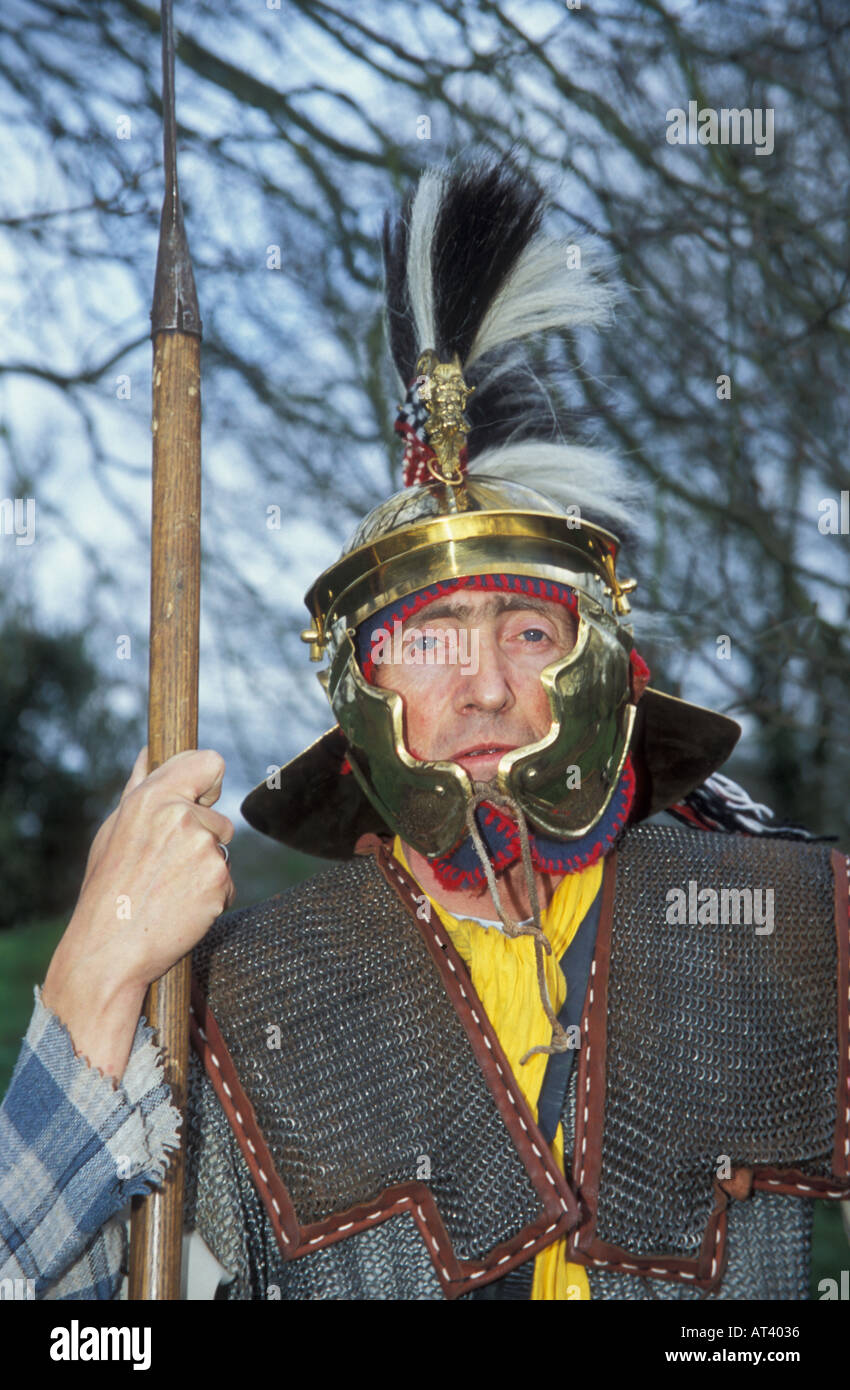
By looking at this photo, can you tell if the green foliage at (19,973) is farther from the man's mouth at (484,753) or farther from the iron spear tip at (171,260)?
A: the iron spear tip at (171,260)

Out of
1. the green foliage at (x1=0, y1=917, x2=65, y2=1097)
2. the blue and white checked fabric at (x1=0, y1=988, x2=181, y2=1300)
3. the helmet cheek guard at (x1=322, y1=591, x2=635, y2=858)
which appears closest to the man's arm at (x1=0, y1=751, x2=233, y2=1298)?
the blue and white checked fabric at (x1=0, y1=988, x2=181, y2=1300)

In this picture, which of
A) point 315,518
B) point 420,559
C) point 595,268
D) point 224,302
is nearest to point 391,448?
point 315,518

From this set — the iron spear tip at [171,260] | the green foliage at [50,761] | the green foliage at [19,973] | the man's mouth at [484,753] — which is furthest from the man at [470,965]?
the green foliage at [50,761]

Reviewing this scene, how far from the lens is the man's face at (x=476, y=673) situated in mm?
2535

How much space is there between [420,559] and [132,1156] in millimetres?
1187

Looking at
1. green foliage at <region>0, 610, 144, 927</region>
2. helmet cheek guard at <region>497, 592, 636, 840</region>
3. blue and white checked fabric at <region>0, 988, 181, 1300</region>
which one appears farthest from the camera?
green foliage at <region>0, 610, 144, 927</region>

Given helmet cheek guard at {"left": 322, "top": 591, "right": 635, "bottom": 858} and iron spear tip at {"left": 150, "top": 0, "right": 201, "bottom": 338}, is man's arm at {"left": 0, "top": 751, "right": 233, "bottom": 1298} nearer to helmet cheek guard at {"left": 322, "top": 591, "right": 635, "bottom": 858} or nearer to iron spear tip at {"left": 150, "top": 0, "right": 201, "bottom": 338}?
helmet cheek guard at {"left": 322, "top": 591, "right": 635, "bottom": 858}

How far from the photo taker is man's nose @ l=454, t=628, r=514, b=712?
99.0 inches

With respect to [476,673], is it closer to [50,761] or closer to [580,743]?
[580,743]

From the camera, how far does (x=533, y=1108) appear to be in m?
2.50

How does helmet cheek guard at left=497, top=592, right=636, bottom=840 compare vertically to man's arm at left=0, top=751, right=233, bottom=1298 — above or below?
above

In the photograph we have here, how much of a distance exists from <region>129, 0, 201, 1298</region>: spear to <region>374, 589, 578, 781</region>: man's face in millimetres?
609

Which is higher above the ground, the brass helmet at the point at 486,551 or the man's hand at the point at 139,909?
the brass helmet at the point at 486,551

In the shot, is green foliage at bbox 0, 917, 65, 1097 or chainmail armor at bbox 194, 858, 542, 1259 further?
green foliage at bbox 0, 917, 65, 1097
